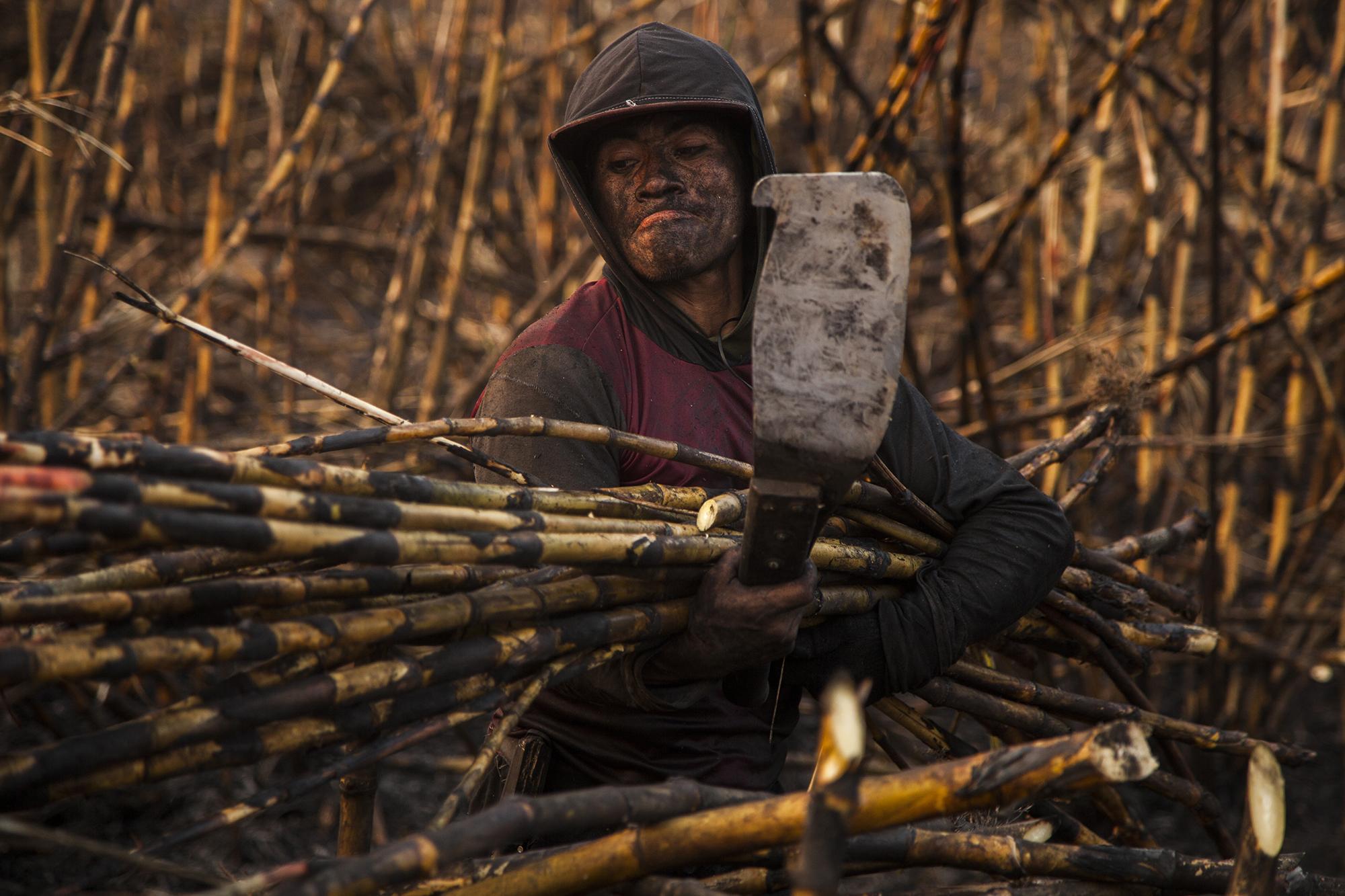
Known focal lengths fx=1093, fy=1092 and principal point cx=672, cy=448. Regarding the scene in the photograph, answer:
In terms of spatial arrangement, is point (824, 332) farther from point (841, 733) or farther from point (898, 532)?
point (898, 532)

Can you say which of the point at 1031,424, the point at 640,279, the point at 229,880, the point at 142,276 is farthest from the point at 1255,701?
the point at 142,276

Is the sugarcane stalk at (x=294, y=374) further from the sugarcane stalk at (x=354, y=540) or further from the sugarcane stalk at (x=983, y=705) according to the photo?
the sugarcane stalk at (x=983, y=705)

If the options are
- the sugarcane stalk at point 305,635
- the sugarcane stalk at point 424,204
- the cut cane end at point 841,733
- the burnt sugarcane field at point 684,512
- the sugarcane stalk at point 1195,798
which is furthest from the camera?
the sugarcane stalk at point 424,204

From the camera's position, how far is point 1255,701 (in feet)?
12.3

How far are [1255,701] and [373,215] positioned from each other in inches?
184

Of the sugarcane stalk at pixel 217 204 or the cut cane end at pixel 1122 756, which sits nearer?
the cut cane end at pixel 1122 756

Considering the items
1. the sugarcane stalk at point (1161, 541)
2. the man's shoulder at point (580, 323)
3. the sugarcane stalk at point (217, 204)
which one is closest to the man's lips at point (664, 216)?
the man's shoulder at point (580, 323)

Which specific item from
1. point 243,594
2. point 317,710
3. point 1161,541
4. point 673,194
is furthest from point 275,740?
point 1161,541

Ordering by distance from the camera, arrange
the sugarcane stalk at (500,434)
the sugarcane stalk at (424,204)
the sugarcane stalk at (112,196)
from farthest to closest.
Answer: the sugarcane stalk at (424,204) → the sugarcane stalk at (112,196) → the sugarcane stalk at (500,434)

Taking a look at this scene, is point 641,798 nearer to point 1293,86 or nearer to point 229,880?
point 229,880

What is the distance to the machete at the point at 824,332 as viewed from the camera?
1146 mm

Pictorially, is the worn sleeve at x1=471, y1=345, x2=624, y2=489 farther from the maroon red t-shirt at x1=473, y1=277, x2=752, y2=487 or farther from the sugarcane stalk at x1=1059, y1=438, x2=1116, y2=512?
the sugarcane stalk at x1=1059, y1=438, x2=1116, y2=512

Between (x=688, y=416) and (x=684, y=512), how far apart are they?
0.33m

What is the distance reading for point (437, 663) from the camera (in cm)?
121
